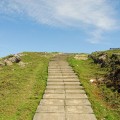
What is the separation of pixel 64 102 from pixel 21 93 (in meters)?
2.82

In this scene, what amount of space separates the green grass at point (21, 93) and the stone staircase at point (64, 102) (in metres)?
0.40

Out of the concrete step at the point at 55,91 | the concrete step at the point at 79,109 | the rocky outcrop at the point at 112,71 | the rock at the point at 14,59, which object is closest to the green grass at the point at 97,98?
the concrete step at the point at 79,109

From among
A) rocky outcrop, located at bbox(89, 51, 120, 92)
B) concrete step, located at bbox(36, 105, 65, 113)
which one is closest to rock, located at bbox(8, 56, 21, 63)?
rocky outcrop, located at bbox(89, 51, 120, 92)

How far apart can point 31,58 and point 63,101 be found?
16.6 m

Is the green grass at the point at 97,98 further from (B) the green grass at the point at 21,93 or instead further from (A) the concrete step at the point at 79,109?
(B) the green grass at the point at 21,93

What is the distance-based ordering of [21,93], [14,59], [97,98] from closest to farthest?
[97,98] < [21,93] < [14,59]

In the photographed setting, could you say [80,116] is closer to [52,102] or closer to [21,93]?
[52,102]

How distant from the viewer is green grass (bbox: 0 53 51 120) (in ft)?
39.5

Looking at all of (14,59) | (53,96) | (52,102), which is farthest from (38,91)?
(14,59)

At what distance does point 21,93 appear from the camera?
49.7 feet

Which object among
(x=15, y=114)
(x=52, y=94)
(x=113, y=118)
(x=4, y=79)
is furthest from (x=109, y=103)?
(x=4, y=79)

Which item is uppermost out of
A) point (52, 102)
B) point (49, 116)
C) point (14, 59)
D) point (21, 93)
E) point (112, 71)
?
point (14, 59)

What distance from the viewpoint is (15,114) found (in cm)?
1192

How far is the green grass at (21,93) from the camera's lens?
474 inches
